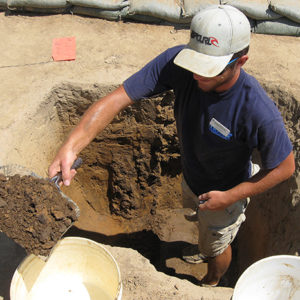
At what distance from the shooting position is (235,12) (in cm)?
176

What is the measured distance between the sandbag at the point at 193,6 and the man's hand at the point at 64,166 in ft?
7.19

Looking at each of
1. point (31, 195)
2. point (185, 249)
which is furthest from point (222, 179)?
point (185, 249)

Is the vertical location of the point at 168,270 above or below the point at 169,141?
below

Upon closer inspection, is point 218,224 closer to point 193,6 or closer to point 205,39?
point 205,39

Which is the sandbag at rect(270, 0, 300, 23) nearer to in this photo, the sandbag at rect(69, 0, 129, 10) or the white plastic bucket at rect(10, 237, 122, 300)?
the sandbag at rect(69, 0, 129, 10)

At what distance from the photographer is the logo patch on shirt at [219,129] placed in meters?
2.01

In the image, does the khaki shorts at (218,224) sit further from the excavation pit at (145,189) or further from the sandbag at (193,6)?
the sandbag at (193,6)

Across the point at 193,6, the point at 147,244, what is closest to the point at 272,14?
the point at 193,6

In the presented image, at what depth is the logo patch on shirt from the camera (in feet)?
6.58

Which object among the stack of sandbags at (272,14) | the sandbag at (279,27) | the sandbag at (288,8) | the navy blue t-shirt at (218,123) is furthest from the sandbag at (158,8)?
the navy blue t-shirt at (218,123)

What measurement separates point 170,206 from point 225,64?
2.42 m

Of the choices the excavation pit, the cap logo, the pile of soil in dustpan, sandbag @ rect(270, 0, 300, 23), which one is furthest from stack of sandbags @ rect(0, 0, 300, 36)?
the pile of soil in dustpan

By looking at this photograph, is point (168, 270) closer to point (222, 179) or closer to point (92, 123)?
point (222, 179)

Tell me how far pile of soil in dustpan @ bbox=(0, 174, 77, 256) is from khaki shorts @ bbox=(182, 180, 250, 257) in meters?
1.00
